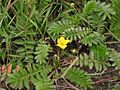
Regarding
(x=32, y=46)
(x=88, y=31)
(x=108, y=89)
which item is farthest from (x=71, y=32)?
(x=108, y=89)

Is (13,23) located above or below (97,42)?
above

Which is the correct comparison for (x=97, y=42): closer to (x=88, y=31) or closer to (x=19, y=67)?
(x=88, y=31)

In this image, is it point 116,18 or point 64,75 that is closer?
point 64,75

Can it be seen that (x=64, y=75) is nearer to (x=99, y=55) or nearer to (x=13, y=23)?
(x=99, y=55)

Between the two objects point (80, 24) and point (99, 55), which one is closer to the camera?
point (99, 55)

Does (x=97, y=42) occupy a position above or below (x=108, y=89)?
above

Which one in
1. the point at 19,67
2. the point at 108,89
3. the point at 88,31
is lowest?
the point at 108,89

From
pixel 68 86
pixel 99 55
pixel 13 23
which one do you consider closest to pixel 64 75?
pixel 68 86
